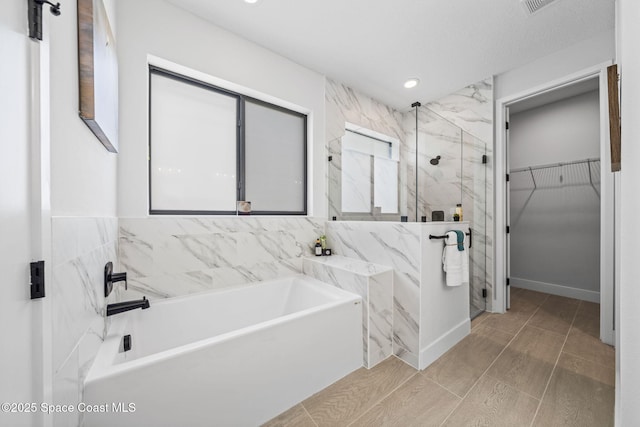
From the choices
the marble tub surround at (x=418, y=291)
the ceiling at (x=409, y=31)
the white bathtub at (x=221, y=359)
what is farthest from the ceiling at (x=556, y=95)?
the white bathtub at (x=221, y=359)

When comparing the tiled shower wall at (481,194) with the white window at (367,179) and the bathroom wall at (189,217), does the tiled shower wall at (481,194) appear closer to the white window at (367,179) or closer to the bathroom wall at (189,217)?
the white window at (367,179)

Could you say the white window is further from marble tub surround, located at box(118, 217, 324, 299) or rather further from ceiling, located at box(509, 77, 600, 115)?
ceiling, located at box(509, 77, 600, 115)

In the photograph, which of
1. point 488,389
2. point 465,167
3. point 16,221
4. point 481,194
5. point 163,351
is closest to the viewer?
point 16,221

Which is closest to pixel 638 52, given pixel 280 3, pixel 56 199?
pixel 56 199

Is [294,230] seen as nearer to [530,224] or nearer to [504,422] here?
[504,422]

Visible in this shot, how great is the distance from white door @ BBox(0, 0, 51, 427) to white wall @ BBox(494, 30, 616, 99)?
3.73 m

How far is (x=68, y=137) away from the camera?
2.92 feet

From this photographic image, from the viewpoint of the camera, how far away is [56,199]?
797 millimetres

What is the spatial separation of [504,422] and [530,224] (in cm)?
325

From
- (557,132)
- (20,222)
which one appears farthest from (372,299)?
(557,132)

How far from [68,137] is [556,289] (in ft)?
16.6

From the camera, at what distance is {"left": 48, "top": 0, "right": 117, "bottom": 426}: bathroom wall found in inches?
30.5

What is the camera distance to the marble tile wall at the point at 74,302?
0.76 meters

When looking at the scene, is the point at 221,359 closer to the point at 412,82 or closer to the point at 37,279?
the point at 37,279
